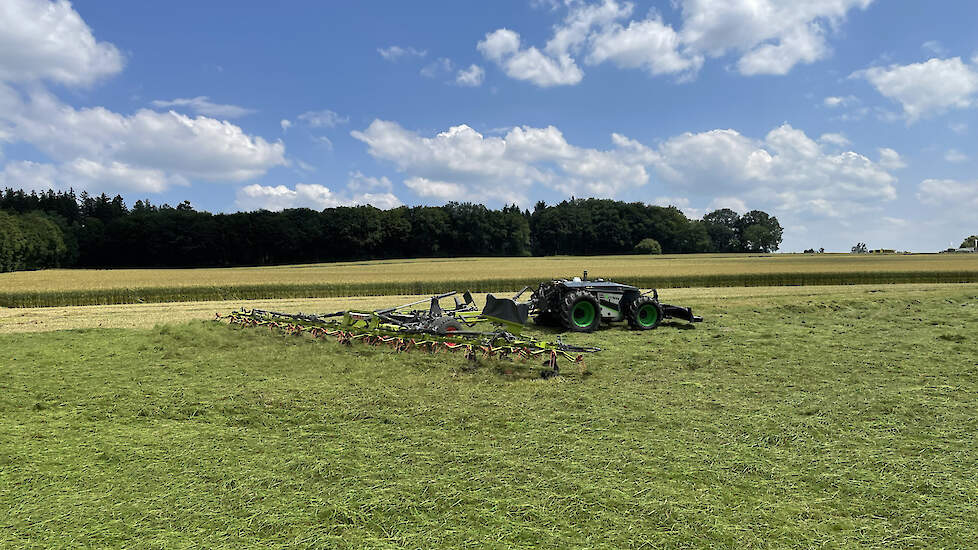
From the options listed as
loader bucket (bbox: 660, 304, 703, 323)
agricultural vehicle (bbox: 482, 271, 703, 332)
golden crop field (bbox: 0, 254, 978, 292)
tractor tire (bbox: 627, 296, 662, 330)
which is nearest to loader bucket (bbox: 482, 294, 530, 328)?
agricultural vehicle (bbox: 482, 271, 703, 332)

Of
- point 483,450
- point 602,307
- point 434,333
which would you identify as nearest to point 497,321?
point 434,333

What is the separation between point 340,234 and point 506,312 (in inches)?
2731

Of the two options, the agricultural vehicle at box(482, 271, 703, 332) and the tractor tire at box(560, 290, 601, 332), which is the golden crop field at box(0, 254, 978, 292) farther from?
the tractor tire at box(560, 290, 601, 332)

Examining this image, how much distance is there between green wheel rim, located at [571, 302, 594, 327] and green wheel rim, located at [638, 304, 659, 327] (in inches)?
41.7

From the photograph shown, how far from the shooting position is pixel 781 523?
11.7 ft

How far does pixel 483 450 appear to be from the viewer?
189 inches

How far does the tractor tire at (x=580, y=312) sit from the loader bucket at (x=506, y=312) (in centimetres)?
132

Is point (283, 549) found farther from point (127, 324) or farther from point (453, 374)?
point (127, 324)

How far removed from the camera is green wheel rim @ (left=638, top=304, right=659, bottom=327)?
472 inches

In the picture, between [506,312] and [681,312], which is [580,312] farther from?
[506,312]

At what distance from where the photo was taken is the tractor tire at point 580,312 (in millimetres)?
11688

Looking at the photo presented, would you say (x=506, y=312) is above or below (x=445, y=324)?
above

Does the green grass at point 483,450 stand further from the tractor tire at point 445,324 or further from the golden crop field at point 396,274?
the golden crop field at point 396,274

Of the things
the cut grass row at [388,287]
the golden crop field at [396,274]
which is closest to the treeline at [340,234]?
the golden crop field at [396,274]
